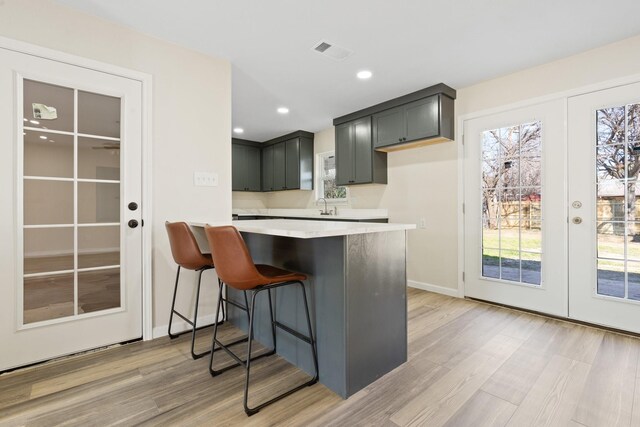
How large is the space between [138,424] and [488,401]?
182 cm

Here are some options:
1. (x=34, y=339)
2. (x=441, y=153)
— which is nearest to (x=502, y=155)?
(x=441, y=153)

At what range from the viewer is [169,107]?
256cm

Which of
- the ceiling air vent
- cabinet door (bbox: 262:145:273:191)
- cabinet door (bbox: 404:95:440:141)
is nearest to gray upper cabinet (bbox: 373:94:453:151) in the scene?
cabinet door (bbox: 404:95:440:141)

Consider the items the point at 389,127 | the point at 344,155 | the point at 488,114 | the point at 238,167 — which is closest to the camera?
the point at 488,114

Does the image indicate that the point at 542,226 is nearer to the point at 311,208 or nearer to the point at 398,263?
the point at 398,263

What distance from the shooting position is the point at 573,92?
277cm

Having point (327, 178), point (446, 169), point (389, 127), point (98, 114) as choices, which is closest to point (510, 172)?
point (446, 169)

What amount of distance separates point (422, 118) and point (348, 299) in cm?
267

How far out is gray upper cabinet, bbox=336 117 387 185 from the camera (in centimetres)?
430

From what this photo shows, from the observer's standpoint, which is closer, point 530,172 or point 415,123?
point 530,172

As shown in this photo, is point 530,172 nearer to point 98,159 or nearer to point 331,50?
point 331,50

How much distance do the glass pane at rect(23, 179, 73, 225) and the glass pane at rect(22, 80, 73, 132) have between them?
40 cm

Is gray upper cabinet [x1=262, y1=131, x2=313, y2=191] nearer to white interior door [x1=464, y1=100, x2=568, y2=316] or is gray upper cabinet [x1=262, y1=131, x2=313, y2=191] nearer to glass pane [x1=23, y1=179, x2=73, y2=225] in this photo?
white interior door [x1=464, y1=100, x2=568, y2=316]

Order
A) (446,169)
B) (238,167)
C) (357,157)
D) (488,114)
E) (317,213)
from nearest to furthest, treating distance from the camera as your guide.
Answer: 1. (488,114)
2. (446,169)
3. (357,157)
4. (317,213)
5. (238,167)
